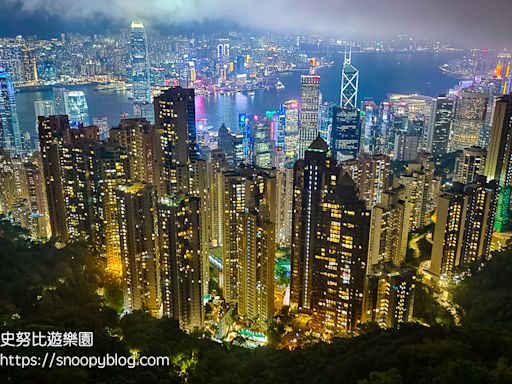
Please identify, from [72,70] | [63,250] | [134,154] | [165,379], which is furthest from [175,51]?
[165,379]

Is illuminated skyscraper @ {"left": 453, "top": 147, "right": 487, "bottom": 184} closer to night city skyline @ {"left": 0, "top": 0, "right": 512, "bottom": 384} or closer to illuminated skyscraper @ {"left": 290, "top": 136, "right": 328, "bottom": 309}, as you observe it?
night city skyline @ {"left": 0, "top": 0, "right": 512, "bottom": 384}

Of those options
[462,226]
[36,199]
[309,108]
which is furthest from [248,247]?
[309,108]

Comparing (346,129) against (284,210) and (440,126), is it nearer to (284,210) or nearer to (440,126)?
(440,126)

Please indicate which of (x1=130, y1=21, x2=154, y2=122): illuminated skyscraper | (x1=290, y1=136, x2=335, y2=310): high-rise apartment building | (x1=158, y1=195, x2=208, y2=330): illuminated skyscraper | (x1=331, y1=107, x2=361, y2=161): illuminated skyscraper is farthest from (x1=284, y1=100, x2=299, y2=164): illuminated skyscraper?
(x1=158, y1=195, x2=208, y2=330): illuminated skyscraper

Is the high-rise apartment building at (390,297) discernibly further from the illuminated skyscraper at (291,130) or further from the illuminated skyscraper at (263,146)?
the illuminated skyscraper at (291,130)

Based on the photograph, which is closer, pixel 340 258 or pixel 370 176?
pixel 340 258

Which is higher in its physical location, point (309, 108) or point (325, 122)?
point (309, 108)
